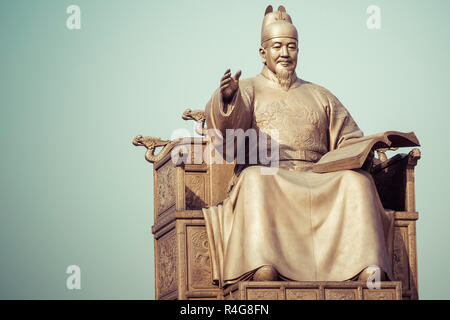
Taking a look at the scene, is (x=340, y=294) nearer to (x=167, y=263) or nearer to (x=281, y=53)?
(x=167, y=263)

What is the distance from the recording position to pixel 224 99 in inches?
432

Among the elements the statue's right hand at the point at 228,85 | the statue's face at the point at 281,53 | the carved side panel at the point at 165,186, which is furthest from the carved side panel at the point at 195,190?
the statue's face at the point at 281,53

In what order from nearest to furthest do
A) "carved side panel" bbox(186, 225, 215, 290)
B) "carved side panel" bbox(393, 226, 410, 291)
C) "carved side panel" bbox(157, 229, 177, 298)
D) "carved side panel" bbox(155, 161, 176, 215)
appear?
"carved side panel" bbox(186, 225, 215, 290), "carved side panel" bbox(393, 226, 410, 291), "carved side panel" bbox(157, 229, 177, 298), "carved side panel" bbox(155, 161, 176, 215)

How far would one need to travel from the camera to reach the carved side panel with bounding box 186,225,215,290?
35.9 ft

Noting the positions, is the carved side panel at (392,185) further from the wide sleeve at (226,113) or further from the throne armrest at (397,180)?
the wide sleeve at (226,113)

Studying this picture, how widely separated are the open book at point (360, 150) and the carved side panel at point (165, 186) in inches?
54.3

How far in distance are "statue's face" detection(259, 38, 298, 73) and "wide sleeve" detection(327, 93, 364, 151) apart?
21.5 inches

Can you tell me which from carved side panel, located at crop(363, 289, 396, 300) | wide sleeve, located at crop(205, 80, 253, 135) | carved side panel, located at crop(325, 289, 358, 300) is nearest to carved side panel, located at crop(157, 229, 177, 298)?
wide sleeve, located at crop(205, 80, 253, 135)

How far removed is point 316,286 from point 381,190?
6.11 feet

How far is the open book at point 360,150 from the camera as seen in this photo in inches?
424

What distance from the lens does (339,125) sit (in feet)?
38.7

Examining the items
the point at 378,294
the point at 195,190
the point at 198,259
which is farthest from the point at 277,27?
the point at 378,294

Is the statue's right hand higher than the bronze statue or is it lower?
higher

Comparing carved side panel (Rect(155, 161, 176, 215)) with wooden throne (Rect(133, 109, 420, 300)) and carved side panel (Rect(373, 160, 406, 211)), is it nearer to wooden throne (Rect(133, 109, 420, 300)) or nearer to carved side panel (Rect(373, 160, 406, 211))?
wooden throne (Rect(133, 109, 420, 300))
